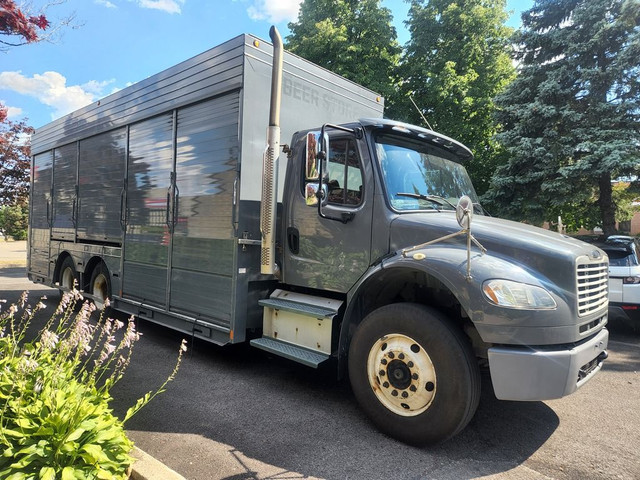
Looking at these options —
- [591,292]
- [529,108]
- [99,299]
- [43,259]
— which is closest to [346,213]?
[591,292]

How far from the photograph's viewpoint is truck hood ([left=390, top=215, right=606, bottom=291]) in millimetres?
3074

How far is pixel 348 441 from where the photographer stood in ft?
11.1

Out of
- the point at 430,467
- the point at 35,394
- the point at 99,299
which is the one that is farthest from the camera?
the point at 99,299

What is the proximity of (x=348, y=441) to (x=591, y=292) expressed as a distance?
7.37ft

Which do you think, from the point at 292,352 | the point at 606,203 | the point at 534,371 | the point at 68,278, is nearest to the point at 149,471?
the point at 292,352

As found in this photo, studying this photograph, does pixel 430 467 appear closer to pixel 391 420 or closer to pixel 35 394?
pixel 391 420

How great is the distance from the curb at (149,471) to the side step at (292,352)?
1512 millimetres

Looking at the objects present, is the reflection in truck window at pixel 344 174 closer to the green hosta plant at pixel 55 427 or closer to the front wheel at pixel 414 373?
the front wheel at pixel 414 373

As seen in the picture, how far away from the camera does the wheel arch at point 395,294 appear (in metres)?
3.42

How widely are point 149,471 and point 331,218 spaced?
2490mm

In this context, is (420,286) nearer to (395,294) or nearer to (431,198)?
(395,294)

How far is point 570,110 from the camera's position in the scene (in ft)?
38.0

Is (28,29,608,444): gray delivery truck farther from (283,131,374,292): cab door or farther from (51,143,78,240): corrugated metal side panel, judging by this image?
(51,143,78,240): corrugated metal side panel

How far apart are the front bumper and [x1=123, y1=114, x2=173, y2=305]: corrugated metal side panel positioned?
4.13 metres
